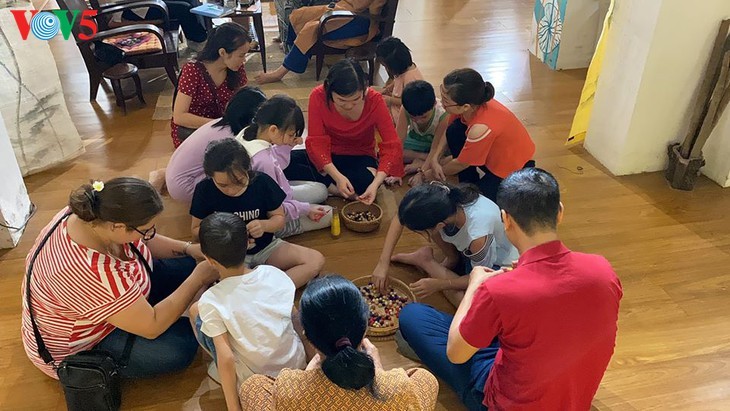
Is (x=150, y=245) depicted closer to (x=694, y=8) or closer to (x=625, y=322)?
(x=625, y=322)

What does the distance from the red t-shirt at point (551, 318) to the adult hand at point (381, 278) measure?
937 millimetres

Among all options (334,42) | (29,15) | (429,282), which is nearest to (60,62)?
(29,15)

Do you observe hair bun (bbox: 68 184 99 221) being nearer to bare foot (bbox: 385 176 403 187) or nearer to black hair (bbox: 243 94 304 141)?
black hair (bbox: 243 94 304 141)

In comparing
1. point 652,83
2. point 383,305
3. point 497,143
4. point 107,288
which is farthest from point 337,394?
point 652,83

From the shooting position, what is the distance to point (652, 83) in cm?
315

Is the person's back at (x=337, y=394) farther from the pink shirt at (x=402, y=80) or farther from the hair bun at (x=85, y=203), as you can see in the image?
the pink shirt at (x=402, y=80)

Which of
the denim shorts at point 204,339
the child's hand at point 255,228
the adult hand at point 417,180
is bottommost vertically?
the adult hand at point 417,180

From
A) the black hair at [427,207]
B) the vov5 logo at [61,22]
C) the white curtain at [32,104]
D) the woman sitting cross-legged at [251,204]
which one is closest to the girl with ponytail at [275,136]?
the woman sitting cross-legged at [251,204]

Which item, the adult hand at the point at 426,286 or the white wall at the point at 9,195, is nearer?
the adult hand at the point at 426,286

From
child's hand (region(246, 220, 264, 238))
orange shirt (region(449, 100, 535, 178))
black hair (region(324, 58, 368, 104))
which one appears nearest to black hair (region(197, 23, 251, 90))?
black hair (region(324, 58, 368, 104))

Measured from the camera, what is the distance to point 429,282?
8.20 feet

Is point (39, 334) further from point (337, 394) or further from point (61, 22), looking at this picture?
point (61, 22)

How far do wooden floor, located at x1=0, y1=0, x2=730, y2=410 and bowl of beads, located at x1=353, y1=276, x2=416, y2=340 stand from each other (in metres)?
0.07

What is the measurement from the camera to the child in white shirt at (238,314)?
1904mm
